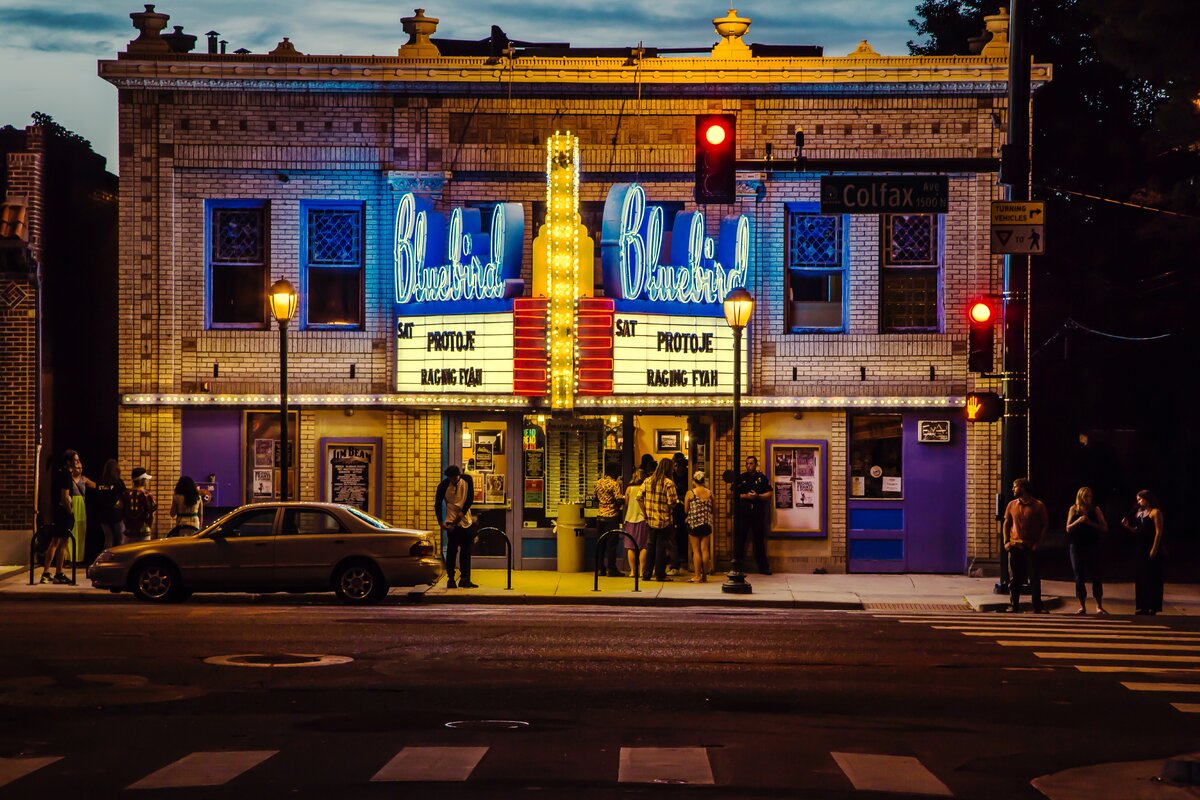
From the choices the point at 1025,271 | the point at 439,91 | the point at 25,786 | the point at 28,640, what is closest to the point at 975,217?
the point at 1025,271

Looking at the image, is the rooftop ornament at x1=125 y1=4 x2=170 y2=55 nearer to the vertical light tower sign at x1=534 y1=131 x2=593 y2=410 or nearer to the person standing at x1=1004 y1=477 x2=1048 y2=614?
the vertical light tower sign at x1=534 y1=131 x2=593 y2=410

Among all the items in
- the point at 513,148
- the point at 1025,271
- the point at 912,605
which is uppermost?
the point at 513,148

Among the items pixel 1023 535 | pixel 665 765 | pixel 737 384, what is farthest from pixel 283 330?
pixel 665 765

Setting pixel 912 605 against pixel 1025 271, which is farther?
pixel 1025 271

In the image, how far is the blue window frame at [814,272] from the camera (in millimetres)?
26969

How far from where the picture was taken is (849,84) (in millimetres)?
26688

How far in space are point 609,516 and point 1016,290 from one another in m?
7.26

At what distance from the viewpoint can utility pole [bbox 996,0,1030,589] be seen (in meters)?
22.5

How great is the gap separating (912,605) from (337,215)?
1168 cm

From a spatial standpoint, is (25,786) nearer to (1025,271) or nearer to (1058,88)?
(1025,271)

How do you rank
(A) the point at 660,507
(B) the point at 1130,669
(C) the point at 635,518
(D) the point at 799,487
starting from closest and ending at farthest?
(B) the point at 1130,669
(A) the point at 660,507
(C) the point at 635,518
(D) the point at 799,487

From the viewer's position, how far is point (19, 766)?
1048 centimetres

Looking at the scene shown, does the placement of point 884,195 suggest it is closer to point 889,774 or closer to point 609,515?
point 609,515

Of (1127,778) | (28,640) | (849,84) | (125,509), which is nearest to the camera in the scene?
(1127,778)
